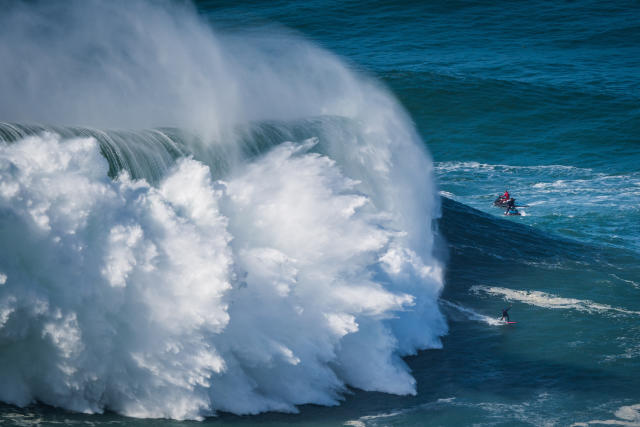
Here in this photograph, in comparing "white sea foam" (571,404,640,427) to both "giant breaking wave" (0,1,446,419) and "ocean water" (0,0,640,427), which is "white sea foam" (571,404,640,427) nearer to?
"ocean water" (0,0,640,427)

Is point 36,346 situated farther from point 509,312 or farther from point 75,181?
point 509,312

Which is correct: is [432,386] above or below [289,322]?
below

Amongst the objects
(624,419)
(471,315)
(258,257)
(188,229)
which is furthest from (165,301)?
(471,315)

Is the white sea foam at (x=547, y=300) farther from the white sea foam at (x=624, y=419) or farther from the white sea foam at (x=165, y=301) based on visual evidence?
the white sea foam at (x=165, y=301)

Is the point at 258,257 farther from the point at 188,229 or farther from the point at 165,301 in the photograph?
the point at 165,301

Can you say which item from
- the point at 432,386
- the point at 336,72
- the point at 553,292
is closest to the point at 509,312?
the point at 553,292

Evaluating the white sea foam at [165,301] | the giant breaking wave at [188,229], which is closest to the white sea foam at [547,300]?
the giant breaking wave at [188,229]
